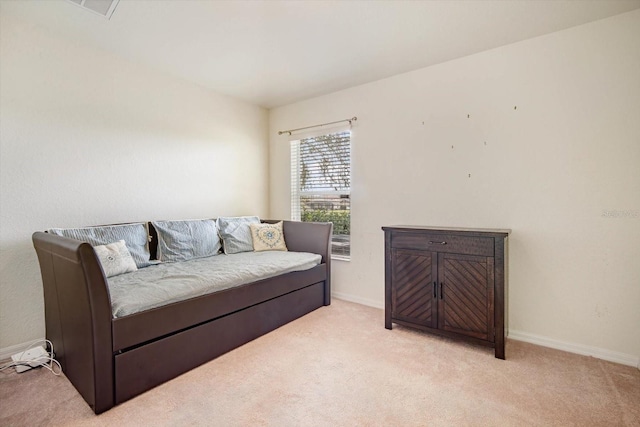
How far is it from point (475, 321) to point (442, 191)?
1125mm

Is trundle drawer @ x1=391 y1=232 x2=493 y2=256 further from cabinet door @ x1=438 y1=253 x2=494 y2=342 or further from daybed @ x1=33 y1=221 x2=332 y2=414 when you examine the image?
daybed @ x1=33 y1=221 x2=332 y2=414

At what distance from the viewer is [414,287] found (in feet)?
8.01

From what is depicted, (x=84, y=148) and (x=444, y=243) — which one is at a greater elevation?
(x=84, y=148)

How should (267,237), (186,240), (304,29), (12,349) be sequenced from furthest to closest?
(267,237) → (186,240) → (304,29) → (12,349)

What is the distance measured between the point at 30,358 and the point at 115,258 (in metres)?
0.77

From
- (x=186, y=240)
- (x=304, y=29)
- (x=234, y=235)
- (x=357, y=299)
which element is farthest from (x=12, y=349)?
(x=304, y=29)

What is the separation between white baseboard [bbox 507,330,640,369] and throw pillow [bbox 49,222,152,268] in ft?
9.91

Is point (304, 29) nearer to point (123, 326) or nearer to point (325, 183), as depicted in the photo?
point (325, 183)

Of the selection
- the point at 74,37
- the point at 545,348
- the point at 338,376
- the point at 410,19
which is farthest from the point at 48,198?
the point at 545,348

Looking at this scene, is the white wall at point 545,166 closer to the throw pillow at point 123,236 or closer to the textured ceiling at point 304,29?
the textured ceiling at point 304,29

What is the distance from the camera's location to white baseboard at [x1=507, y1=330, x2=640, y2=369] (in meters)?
2.00

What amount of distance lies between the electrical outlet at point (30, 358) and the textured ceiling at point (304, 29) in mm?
2260

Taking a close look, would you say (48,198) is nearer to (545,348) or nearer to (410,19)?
(410,19)

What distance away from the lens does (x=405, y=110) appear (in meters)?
2.93
